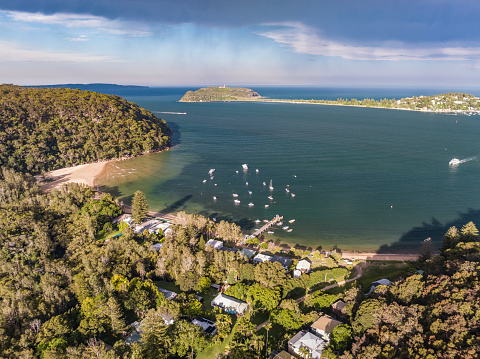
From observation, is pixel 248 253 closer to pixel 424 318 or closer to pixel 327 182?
pixel 424 318

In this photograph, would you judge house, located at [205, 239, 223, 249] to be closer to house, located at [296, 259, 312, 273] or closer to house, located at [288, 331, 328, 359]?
house, located at [296, 259, 312, 273]

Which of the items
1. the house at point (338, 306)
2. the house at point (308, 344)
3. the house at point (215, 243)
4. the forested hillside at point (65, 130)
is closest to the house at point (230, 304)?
the house at point (308, 344)

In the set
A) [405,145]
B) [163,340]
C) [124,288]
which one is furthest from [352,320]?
[405,145]

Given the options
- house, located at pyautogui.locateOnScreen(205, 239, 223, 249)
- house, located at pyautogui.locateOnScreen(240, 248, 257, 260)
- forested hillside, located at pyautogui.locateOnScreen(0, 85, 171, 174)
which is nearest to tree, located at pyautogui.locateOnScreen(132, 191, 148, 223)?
house, located at pyautogui.locateOnScreen(205, 239, 223, 249)

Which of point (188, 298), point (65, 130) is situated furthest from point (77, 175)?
point (188, 298)

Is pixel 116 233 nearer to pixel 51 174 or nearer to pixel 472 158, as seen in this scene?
pixel 51 174

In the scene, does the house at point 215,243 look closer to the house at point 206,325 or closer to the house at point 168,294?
the house at point 168,294

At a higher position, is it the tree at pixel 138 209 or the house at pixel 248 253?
the tree at pixel 138 209
